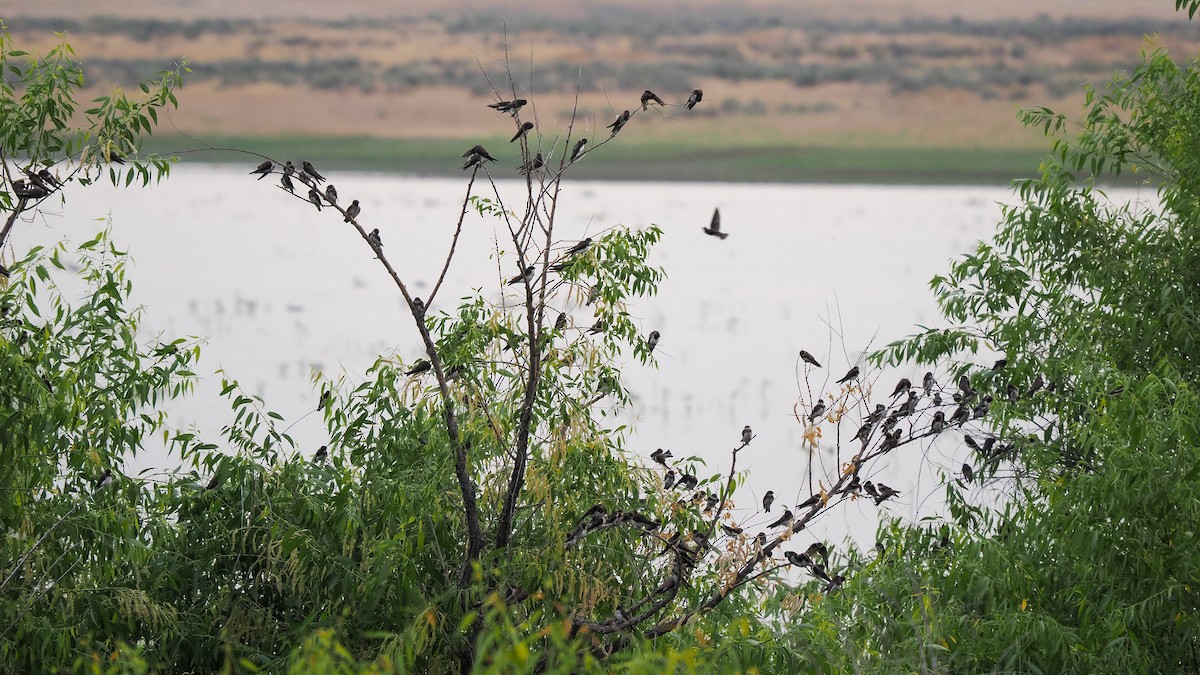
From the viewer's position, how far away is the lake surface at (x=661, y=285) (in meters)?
13.6

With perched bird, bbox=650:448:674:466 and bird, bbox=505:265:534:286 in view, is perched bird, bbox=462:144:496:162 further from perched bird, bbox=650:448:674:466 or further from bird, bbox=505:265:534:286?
perched bird, bbox=650:448:674:466

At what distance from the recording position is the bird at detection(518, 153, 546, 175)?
3.89 m

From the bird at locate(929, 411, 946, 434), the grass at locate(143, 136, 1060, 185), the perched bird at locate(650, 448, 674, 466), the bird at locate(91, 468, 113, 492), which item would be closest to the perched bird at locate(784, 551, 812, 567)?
the perched bird at locate(650, 448, 674, 466)

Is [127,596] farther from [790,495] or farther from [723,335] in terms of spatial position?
[723,335]

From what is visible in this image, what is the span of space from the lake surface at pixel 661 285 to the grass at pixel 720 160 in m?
0.39

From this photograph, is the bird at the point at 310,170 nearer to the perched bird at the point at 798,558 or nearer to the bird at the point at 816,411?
the bird at the point at 816,411

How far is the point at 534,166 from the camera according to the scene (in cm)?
394

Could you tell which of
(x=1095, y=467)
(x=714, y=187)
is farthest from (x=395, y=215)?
(x=1095, y=467)

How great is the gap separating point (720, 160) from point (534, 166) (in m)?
23.1

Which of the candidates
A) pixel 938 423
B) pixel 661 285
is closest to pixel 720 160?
pixel 661 285

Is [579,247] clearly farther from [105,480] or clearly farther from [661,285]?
[661,285]

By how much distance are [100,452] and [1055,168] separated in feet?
18.3

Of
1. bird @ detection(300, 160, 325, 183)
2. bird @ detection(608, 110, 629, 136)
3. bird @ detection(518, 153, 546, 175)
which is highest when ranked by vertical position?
bird @ detection(608, 110, 629, 136)

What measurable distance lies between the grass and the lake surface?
1.28 feet
